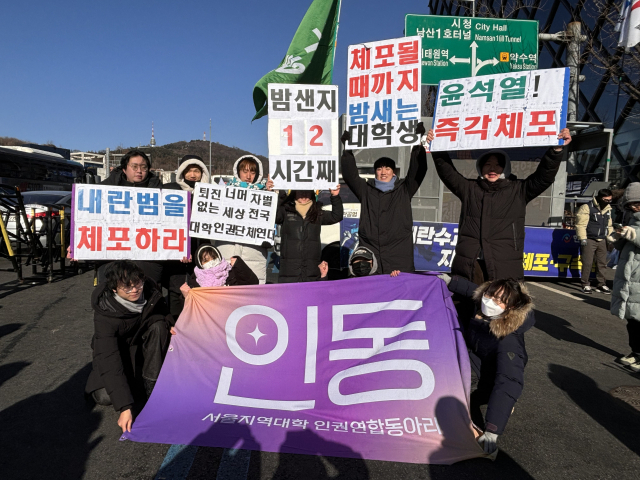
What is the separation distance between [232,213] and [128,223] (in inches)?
40.4

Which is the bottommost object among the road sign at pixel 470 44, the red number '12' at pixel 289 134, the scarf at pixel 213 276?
the scarf at pixel 213 276

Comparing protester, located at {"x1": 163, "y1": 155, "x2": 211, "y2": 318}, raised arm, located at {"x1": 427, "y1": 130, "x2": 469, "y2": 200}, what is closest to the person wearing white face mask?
raised arm, located at {"x1": 427, "y1": 130, "x2": 469, "y2": 200}

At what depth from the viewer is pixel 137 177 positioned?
15.1ft

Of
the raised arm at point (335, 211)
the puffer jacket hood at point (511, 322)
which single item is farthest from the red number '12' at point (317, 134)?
the puffer jacket hood at point (511, 322)

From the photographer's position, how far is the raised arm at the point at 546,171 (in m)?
3.56

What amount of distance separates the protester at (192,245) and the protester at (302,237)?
3.51 feet

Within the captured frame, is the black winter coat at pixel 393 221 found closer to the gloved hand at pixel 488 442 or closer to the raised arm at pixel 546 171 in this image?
the raised arm at pixel 546 171

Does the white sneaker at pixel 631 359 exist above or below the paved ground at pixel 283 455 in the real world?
above

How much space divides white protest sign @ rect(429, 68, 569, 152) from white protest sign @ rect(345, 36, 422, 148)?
0.28 meters

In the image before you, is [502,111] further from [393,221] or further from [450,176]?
[393,221]

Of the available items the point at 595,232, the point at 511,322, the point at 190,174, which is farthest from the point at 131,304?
the point at 595,232

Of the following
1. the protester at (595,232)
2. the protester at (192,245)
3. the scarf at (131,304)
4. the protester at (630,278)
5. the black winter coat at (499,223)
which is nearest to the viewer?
the scarf at (131,304)

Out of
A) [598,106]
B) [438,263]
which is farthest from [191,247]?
[598,106]

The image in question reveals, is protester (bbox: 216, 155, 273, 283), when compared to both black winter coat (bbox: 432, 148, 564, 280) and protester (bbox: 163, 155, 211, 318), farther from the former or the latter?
black winter coat (bbox: 432, 148, 564, 280)
